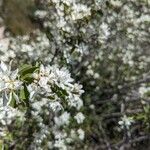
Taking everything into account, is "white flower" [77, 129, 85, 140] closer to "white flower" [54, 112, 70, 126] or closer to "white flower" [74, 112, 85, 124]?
"white flower" [74, 112, 85, 124]

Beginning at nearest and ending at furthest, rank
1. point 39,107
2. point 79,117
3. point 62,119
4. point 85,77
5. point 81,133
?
point 39,107 → point 62,119 → point 79,117 → point 81,133 → point 85,77

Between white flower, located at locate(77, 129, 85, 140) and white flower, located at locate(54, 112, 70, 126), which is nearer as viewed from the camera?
white flower, located at locate(54, 112, 70, 126)

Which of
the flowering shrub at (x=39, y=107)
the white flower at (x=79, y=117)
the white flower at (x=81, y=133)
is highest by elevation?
the white flower at (x=79, y=117)

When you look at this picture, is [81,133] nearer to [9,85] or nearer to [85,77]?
[85,77]

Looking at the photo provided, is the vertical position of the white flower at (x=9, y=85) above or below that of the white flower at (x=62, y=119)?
below

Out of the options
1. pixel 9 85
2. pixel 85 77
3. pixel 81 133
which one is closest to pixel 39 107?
pixel 81 133

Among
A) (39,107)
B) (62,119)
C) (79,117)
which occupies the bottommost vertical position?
(39,107)

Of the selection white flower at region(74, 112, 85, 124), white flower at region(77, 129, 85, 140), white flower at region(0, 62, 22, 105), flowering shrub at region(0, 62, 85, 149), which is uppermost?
white flower at region(74, 112, 85, 124)

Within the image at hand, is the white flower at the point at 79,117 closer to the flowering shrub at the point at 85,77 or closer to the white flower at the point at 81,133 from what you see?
the flowering shrub at the point at 85,77

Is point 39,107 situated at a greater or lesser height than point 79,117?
lesser

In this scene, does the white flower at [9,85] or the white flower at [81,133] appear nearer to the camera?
the white flower at [9,85]

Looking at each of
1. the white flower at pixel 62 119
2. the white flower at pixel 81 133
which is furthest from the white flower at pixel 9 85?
the white flower at pixel 81 133

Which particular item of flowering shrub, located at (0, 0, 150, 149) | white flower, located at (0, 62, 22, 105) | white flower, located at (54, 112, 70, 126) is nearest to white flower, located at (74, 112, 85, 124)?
flowering shrub, located at (0, 0, 150, 149)
